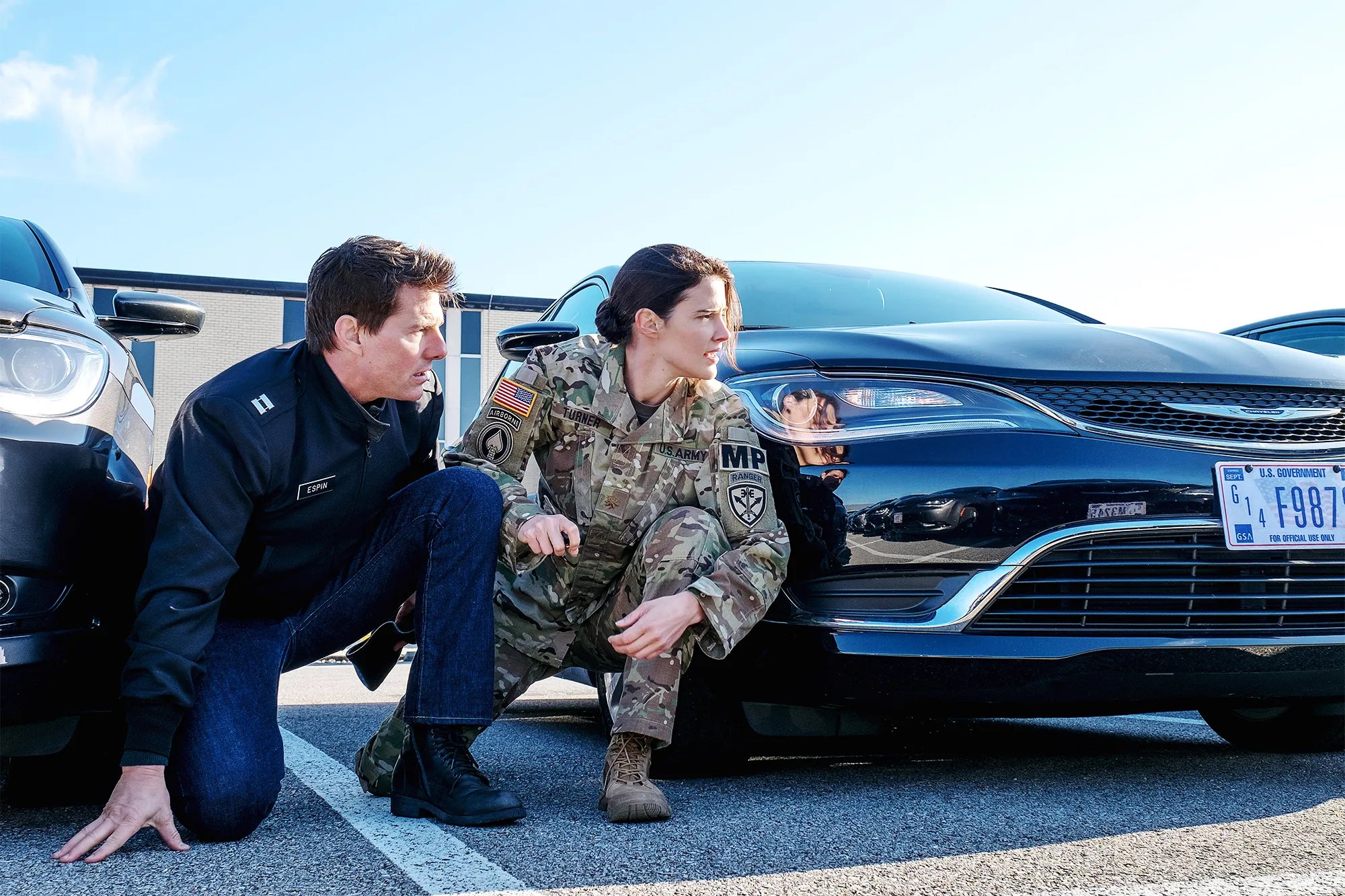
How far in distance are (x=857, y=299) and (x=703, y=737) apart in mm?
1423

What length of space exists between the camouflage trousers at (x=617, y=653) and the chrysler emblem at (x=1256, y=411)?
3.21 feet

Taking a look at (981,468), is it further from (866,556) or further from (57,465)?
(57,465)

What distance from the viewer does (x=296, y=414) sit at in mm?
2309

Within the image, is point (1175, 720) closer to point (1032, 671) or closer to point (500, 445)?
point (1032, 671)

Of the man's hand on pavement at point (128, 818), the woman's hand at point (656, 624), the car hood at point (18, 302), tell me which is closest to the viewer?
the man's hand on pavement at point (128, 818)

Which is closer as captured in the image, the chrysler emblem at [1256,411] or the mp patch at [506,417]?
the chrysler emblem at [1256,411]

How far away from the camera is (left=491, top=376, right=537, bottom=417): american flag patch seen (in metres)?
2.65

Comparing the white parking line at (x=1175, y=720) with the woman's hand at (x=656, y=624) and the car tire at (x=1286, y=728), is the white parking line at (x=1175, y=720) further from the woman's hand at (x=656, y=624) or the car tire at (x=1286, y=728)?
the woman's hand at (x=656, y=624)

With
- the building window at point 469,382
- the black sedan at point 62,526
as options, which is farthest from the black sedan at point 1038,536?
the building window at point 469,382

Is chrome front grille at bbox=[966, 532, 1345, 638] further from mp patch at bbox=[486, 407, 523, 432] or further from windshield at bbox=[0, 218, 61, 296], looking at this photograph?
windshield at bbox=[0, 218, 61, 296]

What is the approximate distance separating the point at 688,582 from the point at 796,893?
0.79 metres

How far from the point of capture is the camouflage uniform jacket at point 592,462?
8.36 ft

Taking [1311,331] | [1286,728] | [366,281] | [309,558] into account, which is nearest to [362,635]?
[309,558]

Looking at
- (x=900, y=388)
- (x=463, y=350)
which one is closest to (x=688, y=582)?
(x=900, y=388)
